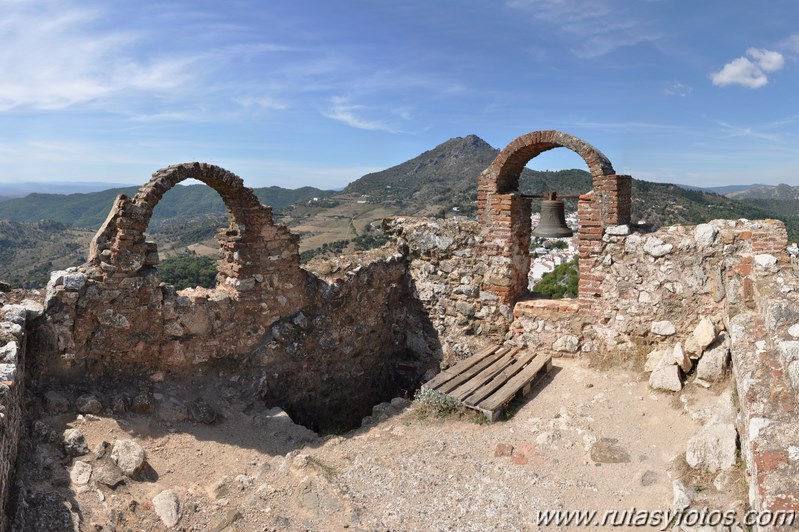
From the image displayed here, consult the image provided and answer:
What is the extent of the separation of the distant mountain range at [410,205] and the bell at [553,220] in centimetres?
1561

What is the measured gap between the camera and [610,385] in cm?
676

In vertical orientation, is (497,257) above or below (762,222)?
below

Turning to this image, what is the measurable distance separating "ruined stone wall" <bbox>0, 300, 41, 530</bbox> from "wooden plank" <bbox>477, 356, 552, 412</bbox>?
4633mm

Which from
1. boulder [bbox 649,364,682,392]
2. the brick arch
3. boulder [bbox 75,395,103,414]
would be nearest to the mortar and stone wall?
boulder [bbox 75,395,103,414]

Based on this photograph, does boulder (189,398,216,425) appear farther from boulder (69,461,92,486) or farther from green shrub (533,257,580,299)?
green shrub (533,257,580,299)

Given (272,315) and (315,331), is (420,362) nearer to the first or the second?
(315,331)

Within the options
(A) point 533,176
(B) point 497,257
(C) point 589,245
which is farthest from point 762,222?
(A) point 533,176

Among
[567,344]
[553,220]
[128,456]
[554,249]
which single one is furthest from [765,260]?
[554,249]

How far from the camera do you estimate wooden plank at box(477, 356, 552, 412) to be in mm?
6355

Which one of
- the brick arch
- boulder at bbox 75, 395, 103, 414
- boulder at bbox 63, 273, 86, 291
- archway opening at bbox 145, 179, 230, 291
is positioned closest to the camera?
boulder at bbox 75, 395, 103, 414

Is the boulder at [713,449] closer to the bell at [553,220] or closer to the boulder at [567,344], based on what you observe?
the boulder at [567,344]

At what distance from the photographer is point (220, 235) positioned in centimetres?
705

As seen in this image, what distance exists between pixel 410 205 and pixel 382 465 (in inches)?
1711

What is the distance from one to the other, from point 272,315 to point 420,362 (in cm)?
302
